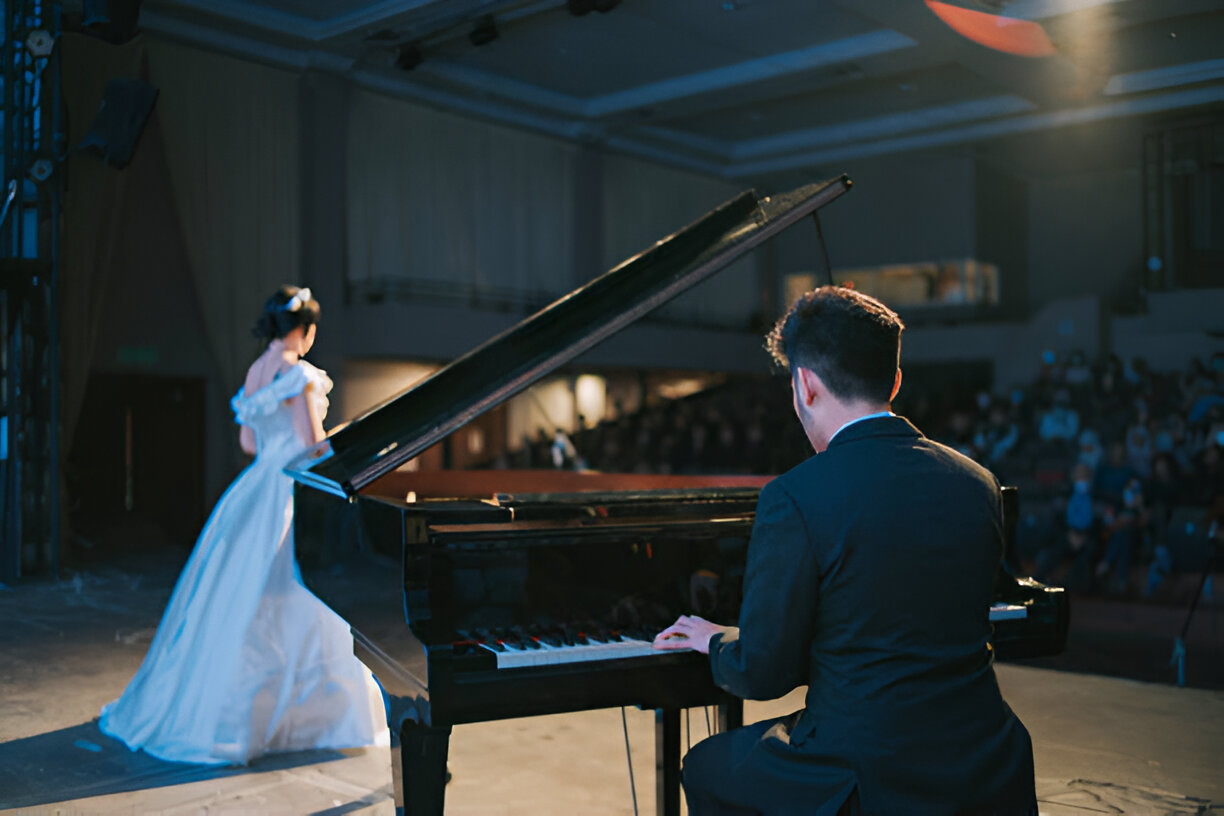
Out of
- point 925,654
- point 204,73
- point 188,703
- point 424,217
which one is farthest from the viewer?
point 424,217

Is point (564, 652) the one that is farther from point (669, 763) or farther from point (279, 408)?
point (279, 408)

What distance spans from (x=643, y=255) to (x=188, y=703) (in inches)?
80.4

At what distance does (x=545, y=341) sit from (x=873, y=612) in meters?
1.01

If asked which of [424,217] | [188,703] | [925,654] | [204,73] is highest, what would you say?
[204,73]

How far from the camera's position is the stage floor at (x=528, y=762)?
8.99 feet

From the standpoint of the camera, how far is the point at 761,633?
1331 mm

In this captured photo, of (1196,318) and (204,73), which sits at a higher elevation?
(204,73)

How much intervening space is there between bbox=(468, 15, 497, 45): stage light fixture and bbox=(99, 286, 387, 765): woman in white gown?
6202 millimetres

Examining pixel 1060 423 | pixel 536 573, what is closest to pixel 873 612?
pixel 536 573

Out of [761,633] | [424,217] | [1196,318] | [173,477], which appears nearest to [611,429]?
[424,217]

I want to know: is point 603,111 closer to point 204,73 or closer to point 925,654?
point 204,73

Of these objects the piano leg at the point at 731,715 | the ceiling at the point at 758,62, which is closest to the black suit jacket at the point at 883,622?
the piano leg at the point at 731,715

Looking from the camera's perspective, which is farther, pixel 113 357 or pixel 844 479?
pixel 113 357

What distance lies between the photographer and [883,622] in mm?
1293
